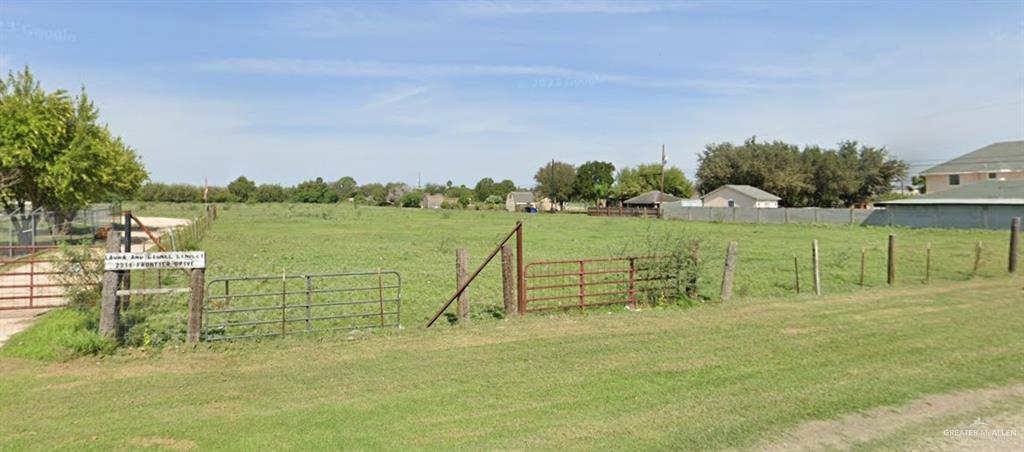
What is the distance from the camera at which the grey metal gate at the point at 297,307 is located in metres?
9.34

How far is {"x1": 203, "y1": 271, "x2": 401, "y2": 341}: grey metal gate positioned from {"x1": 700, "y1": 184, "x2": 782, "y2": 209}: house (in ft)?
193

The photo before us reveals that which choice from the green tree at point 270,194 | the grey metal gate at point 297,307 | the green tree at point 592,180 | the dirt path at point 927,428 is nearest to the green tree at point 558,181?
the green tree at point 592,180

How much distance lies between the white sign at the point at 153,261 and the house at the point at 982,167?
74070 millimetres

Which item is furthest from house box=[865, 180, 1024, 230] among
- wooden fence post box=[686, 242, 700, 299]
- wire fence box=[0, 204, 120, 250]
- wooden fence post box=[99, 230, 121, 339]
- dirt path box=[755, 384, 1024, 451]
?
wire fence box=[0, 204, 120, 250]

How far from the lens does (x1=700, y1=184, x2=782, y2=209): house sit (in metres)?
67.6

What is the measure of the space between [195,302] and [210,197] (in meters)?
120

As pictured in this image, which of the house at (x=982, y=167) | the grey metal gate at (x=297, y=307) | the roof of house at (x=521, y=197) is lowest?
the grey metal gate at (x=297, y=307)

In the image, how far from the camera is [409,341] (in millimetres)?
9164

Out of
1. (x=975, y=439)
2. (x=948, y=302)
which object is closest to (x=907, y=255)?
(x=948, y=302)

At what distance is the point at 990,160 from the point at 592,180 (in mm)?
65959

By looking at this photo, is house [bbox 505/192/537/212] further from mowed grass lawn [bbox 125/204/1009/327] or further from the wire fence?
the wire fence

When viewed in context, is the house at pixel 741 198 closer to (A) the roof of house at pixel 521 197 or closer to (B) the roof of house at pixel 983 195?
(B) the roof of house at pixel 983 195

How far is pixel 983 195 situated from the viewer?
144 ft

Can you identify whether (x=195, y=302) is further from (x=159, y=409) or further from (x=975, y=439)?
(x=975, y=439)
